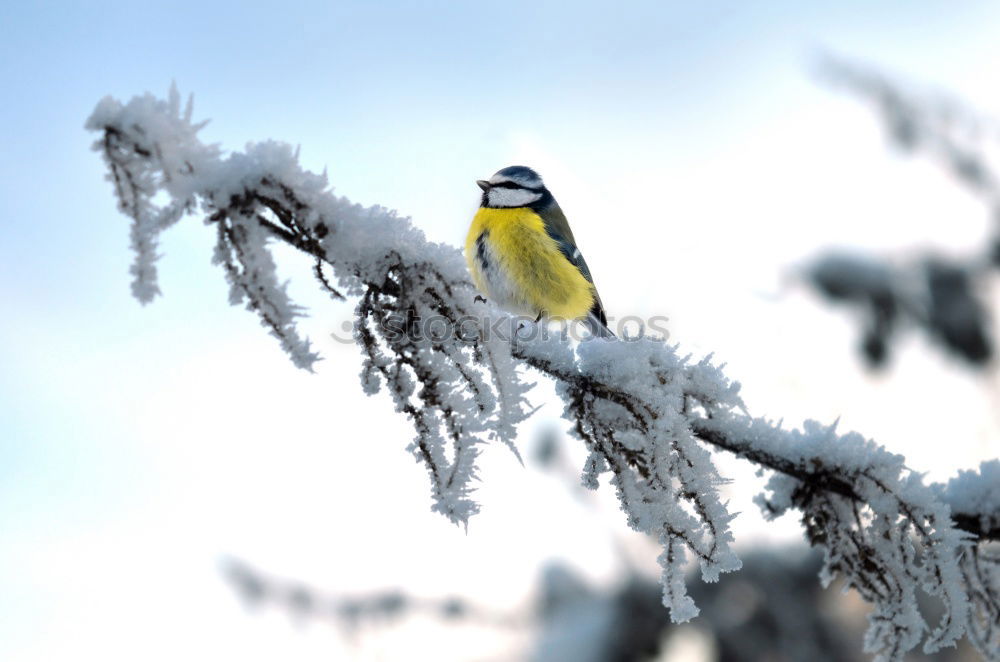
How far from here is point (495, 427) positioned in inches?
71.3

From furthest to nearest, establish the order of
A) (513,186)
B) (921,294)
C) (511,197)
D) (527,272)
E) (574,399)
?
(921,294), (513,186), (511,197), (527,272), (574,399)

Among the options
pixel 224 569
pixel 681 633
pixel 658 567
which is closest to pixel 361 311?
pixel 658 567

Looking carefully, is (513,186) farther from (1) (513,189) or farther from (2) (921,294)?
(2) (921,294)

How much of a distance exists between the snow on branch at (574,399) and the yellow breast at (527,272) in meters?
2.69

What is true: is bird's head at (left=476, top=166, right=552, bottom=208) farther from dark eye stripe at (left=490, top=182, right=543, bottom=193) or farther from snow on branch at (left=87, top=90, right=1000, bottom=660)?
snow on branch at (left=87, top=90, right=1000, bottom=660)

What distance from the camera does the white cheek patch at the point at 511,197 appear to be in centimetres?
539

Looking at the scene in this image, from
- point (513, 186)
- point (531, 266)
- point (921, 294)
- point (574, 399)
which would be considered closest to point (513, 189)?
point (513, 186)

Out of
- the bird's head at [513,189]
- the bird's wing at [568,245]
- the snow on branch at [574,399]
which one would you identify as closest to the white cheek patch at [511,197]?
the bird's head at [513,189]

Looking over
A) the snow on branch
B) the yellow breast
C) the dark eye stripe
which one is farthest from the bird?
the snow on branch

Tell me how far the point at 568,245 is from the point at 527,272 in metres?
0.52

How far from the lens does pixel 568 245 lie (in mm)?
5164

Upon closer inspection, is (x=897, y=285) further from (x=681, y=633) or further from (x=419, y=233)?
(x=419, y=233)

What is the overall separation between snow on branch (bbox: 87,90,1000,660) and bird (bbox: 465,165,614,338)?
2558mm

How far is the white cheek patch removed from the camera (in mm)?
5395
